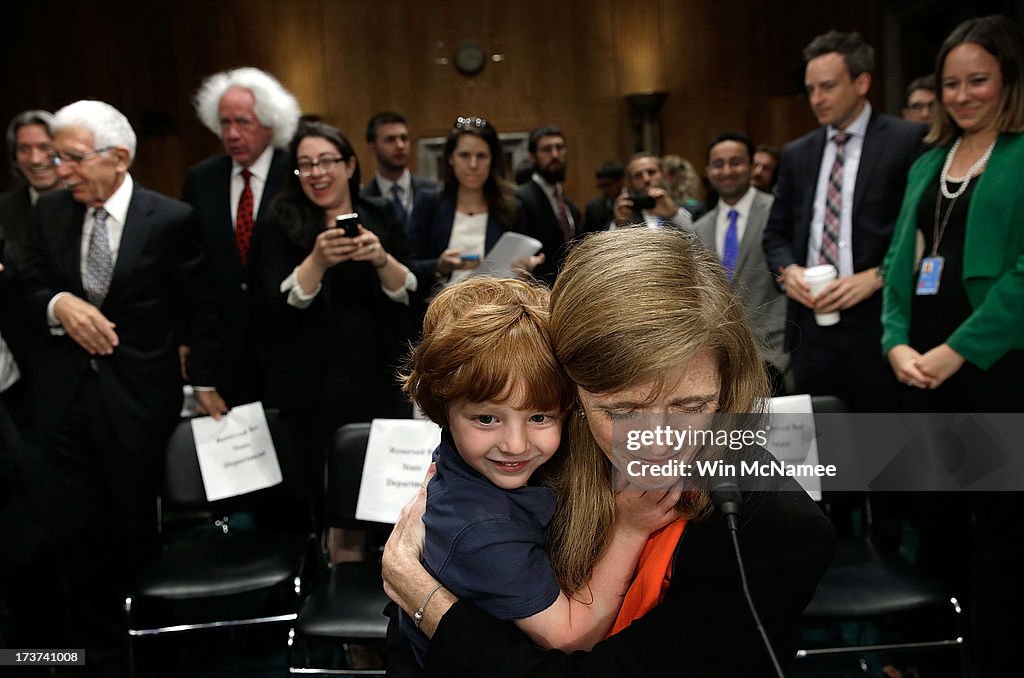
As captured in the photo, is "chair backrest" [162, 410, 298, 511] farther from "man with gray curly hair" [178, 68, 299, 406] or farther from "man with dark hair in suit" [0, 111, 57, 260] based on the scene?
"man with dark hair in suit" [0, 111, 57, 260]

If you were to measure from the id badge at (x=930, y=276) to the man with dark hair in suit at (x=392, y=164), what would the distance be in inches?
127

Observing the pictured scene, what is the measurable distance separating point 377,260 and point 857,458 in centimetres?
178

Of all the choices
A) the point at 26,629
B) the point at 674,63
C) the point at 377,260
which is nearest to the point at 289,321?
the point at 377,260

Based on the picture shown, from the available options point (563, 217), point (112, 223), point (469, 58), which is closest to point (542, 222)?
point (563, 217)

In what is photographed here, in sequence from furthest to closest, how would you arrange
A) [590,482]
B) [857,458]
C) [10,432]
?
[10,432] < [857,458] < [590,482]

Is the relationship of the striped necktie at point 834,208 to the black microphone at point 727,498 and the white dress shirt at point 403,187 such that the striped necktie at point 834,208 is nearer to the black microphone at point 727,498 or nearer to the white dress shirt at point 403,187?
the black microphone at point 727,498

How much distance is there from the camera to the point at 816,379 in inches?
125

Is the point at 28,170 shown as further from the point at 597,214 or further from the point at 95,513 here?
the point at 597,214

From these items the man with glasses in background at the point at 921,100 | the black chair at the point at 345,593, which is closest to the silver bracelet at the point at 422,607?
the black chair at the point at 345,593

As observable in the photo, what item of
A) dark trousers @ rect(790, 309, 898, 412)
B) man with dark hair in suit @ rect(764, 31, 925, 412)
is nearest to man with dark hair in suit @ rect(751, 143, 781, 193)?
man with dark hair in suit @ rect(764, 31, 925, 412)

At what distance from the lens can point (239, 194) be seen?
369 cm

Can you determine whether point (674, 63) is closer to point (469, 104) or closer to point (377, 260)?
point (469, 104)

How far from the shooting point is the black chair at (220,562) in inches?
103

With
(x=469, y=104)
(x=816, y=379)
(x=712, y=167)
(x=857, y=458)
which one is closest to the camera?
(x=857, y=458)
